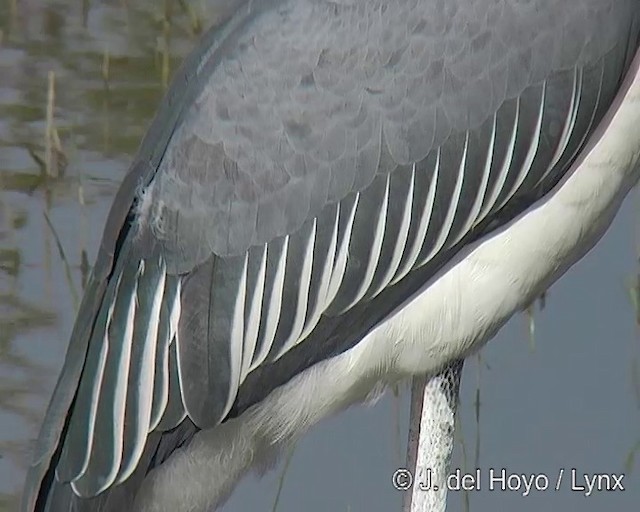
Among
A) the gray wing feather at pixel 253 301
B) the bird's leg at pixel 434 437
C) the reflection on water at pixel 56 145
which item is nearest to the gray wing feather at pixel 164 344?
the gray wing feather at pixel 253 301

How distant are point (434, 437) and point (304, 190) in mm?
550

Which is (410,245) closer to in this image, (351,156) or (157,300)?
(351,156)

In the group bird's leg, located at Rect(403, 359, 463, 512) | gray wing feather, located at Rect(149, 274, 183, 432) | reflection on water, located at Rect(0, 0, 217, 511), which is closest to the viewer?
gray wing feather, located at Rect(149, 274, 183, 432)

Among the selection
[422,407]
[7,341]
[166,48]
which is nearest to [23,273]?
[7,341]

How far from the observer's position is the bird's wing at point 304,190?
351 centimetres

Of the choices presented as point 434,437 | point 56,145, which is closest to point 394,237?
point 434,437

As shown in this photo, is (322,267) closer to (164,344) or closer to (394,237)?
(394,237)

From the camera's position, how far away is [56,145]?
6.70 metres

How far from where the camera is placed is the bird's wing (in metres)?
3.51

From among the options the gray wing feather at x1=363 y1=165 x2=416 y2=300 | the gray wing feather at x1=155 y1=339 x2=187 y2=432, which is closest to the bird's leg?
the gray wing feather at x1=363 y1=165 x2=416 y2=300

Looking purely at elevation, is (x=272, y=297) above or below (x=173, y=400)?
above

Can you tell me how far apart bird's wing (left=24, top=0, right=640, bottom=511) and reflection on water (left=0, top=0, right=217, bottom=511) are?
189cm

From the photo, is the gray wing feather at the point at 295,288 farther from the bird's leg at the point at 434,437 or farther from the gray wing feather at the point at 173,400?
the bird's leg at the point at 434,437

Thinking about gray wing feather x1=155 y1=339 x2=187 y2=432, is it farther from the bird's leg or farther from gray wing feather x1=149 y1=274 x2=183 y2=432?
the bird's leg
